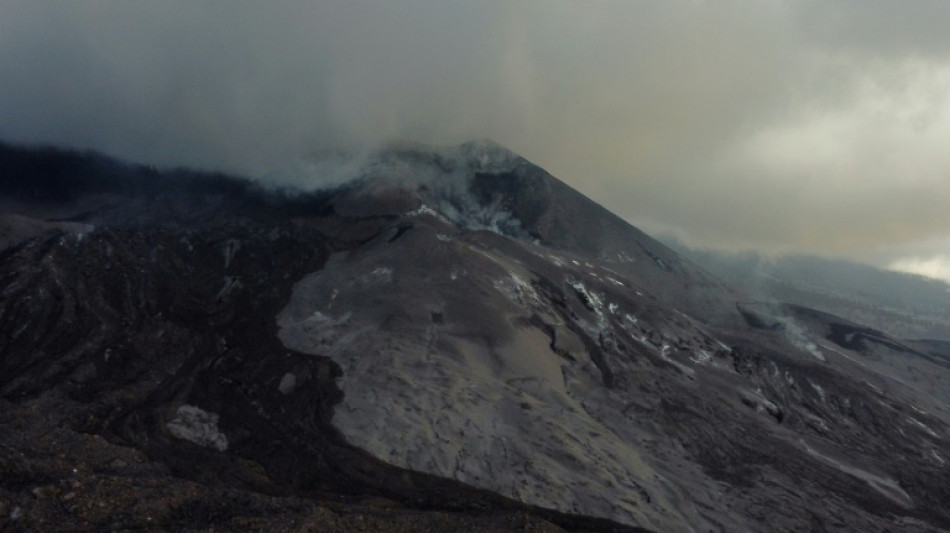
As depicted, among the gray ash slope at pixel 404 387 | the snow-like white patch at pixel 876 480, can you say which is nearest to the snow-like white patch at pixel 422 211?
the gray ash slope at pixel 404 387

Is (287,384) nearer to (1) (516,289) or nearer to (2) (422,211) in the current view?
(1) (516,289)

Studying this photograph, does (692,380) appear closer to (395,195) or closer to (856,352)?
(395,195)

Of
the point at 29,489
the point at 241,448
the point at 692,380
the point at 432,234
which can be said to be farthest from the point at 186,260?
the point at 692,380

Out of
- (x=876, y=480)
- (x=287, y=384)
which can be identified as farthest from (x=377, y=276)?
(x=876, y=480)

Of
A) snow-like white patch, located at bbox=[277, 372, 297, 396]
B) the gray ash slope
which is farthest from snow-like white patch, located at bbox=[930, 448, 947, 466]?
snow-like white patch, located at bbox=[277, 372, 297, 396]

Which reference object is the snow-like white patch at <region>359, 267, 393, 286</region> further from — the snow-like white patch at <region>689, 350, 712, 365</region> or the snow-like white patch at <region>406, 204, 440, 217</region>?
the snow-like white patch at <region>689, 350, 712, 365</region>

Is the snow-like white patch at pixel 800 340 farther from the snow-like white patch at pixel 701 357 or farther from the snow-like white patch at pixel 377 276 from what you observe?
the snow-like white patch at pixel 377 276

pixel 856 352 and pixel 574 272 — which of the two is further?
pixel 856 352
